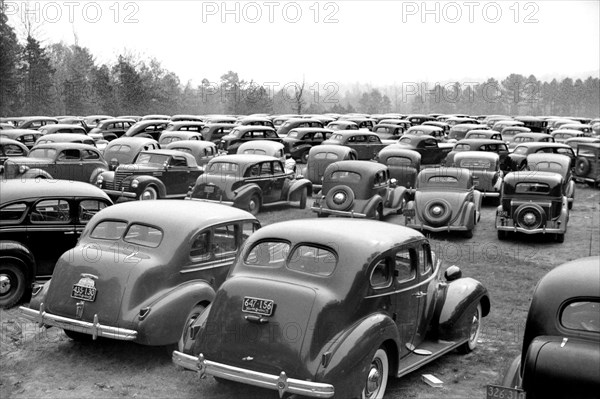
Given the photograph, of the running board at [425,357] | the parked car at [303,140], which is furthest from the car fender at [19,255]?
the parked car at [303,140]

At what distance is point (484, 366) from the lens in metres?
8.28

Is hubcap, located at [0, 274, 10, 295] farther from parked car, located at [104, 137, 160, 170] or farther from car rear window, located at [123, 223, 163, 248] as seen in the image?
parked car, located at [104, 137, 160, 170]

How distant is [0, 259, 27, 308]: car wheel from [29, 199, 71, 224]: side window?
86cm

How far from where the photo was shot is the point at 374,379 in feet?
22.6

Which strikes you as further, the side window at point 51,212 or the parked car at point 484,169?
the parked car at point 484,169

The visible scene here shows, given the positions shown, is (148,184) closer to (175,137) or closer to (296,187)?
(296,187)

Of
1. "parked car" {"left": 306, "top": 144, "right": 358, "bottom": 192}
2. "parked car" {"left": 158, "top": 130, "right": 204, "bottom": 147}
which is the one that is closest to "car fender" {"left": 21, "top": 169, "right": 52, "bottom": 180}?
"parked car" {"left": 306, "top": 144, "right": 358, "bottom": 192}

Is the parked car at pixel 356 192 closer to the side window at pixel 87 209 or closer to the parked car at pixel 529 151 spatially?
the side window at pixel 87 209

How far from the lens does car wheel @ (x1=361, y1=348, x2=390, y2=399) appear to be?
6.81 meters

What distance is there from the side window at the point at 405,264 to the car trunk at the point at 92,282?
9.94 feet

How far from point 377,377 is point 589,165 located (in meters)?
20.1

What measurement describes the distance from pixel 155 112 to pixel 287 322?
186 feet

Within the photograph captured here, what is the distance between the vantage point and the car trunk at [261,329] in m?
6.48

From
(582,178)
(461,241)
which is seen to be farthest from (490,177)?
(582,178)
